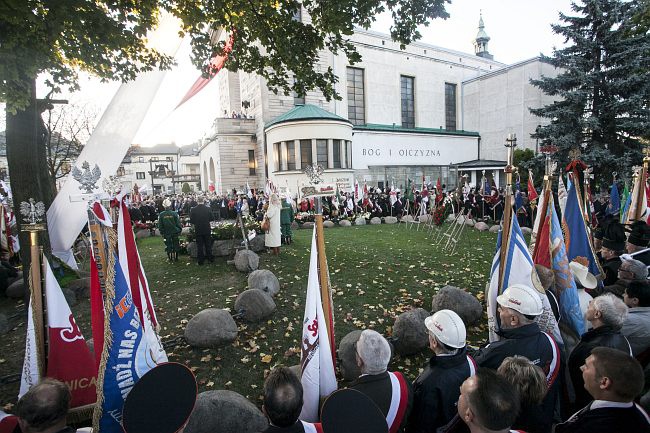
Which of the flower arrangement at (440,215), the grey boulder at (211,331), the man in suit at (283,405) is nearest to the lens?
the man in suit at (283,405)

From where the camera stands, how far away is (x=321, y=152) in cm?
2608

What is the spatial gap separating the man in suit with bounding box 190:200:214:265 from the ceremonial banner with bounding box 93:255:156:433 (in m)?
6.71

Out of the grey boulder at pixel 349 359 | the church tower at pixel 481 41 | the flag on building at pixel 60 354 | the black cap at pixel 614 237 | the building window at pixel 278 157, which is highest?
the church tower at pixel 481 41

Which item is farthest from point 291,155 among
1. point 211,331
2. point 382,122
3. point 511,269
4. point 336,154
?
point 511,269

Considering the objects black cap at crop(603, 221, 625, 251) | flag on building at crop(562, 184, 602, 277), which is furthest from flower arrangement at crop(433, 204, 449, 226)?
black cap at crop(603, 221, 625, 251)

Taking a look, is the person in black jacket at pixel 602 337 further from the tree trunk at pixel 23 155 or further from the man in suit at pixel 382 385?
the tree trunk at pixel 23 155

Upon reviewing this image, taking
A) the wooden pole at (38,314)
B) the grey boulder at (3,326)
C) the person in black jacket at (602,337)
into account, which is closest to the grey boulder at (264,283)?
the wooden pole at (38,314)

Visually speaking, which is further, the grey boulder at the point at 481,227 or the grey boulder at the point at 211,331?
the grey boulder at the point at 481,227

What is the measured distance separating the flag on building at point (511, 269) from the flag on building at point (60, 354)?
438cm

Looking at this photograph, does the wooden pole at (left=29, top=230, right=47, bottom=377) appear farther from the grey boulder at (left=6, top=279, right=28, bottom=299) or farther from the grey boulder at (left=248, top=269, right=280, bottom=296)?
the grey boulder at (left=6, top=279, right=28, bottom=299)

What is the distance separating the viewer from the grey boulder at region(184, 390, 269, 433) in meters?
3.25

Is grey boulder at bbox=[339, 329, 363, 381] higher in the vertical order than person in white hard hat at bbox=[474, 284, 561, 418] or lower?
lower

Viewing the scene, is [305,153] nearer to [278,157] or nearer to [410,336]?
[278,157]

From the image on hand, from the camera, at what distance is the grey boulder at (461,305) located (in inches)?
229
